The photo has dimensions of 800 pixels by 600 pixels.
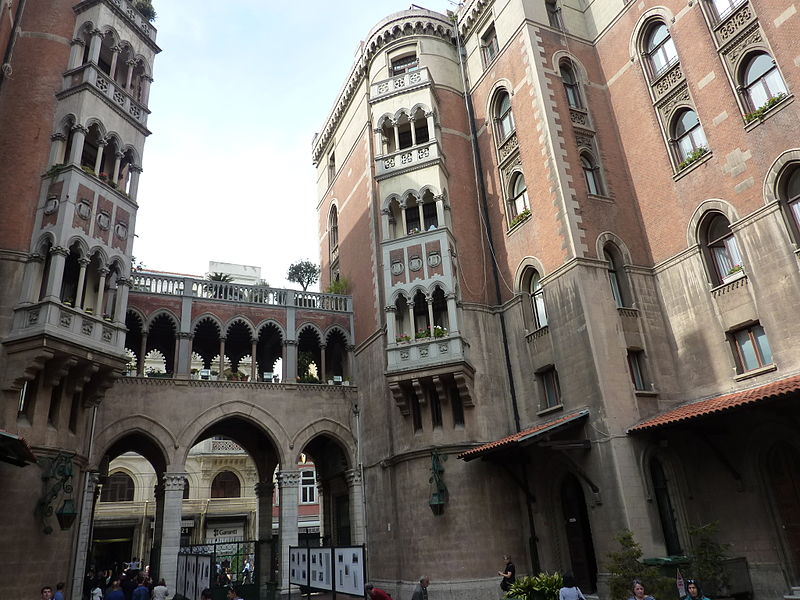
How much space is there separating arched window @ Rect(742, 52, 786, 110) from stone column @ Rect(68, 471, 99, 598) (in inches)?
1063

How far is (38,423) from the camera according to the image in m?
19.1

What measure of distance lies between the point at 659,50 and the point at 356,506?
23.1 m

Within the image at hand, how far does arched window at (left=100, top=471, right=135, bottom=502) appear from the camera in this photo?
43.5 m

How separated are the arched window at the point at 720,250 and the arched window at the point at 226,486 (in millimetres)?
38493

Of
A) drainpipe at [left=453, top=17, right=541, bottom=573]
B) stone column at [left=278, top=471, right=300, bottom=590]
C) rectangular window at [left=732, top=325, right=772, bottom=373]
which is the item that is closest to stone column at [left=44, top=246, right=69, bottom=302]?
stone column at [left=278, top=471, right=300, bottom=590]

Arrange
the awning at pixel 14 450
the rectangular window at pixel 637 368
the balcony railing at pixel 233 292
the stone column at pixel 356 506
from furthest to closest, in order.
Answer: the balcony railing at pixel 233 292 → the stone column at pixel 356 506 → the rectangular window at pixel 637 368 → the awning at pixel 14 450

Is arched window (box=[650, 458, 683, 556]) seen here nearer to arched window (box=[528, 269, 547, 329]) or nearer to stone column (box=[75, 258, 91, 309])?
arched window (box=[528, 269, 547, 329])

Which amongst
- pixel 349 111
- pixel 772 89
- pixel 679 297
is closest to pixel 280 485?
pixel 679 297

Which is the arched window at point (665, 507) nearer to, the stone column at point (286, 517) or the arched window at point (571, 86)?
the stone column at point (286, 517)

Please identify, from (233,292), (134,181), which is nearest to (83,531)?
(233,292)

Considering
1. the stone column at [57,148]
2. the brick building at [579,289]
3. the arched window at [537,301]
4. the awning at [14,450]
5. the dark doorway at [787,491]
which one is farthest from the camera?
the arched window at [537,301]

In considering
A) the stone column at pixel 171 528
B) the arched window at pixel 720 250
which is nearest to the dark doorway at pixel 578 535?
the arched window at pixel 720 250

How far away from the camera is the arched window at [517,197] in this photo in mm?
25661

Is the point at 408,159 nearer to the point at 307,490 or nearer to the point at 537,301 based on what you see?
the point at 537,301
